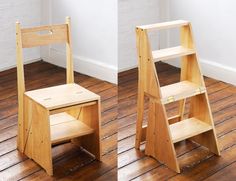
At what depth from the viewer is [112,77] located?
163 centimetres

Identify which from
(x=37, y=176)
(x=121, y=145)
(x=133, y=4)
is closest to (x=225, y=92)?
(x=121, y=145)

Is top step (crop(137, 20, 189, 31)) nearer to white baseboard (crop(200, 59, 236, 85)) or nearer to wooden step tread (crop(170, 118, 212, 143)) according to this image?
wooden step tread (crop(170, 118, 212, 143))

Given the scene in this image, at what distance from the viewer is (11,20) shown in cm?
318

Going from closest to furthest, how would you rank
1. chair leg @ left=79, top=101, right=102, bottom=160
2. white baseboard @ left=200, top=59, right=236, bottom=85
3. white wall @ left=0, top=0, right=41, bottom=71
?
chair leg @ left=79, top=101, right=102, bottom=160
white baseboard @ left=200, top=59, right=236, bottom=85
white wall @ left=0, top=0, right=41, bottom=71

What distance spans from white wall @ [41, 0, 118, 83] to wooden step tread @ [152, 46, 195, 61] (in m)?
0.25

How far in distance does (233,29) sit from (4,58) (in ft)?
4.70

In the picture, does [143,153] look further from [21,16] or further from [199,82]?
[21,16]

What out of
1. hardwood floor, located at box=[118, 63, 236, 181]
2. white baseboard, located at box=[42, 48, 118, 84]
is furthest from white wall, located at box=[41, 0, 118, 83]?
hardwood floor, located at box=[118, 63, 236, 181]

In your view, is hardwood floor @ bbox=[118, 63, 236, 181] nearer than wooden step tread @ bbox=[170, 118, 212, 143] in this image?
Yes

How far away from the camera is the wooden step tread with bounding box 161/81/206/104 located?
6.55ft

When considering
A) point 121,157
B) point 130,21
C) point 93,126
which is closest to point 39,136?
point 93,126

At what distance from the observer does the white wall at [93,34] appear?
5.16 feet

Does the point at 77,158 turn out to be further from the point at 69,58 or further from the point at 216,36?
the point at 216,36

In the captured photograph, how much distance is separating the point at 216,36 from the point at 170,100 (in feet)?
2.93
